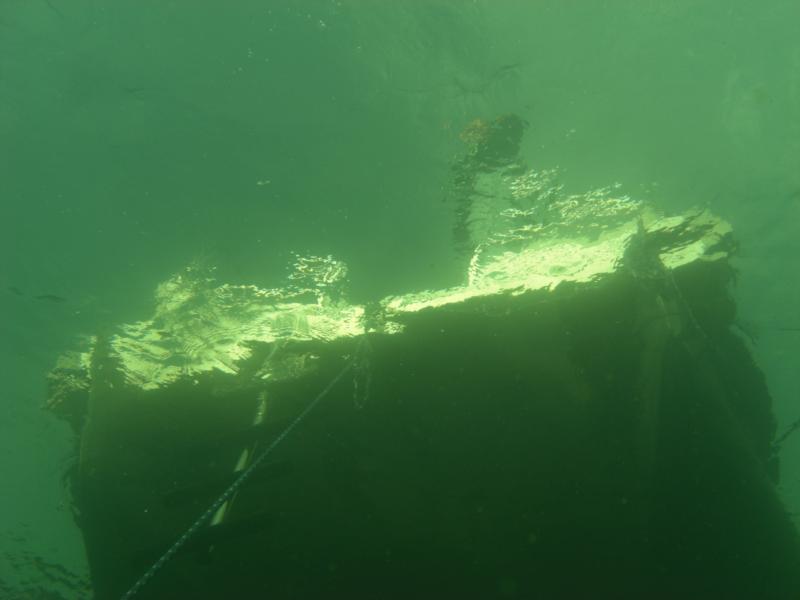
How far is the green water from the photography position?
6480 mm

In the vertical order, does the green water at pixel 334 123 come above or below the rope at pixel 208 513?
above

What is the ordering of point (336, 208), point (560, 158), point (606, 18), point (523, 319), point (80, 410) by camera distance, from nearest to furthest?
point (606, 18) → point (560, 158) → point (336, 208) → point (523, 319) → point (80, 410)

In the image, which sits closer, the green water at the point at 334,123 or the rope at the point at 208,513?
the rope at the point at 208,513

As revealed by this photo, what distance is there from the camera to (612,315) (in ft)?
33.4

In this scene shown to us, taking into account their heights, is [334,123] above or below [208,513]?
above

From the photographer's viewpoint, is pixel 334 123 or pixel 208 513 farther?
pixel 334 123

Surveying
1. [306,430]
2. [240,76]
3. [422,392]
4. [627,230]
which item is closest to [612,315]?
[627,230]

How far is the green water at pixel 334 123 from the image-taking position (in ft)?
21.3

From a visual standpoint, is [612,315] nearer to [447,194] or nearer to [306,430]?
[447,194]

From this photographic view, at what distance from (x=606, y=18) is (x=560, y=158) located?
2.33 metres

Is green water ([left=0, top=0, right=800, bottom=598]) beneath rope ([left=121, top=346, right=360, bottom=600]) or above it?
above

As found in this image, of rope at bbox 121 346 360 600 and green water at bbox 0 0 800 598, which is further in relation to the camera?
green water at bbox 0 0 800 598

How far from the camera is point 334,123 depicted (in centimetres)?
753

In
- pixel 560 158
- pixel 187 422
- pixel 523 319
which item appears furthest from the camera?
pixel 187 422
